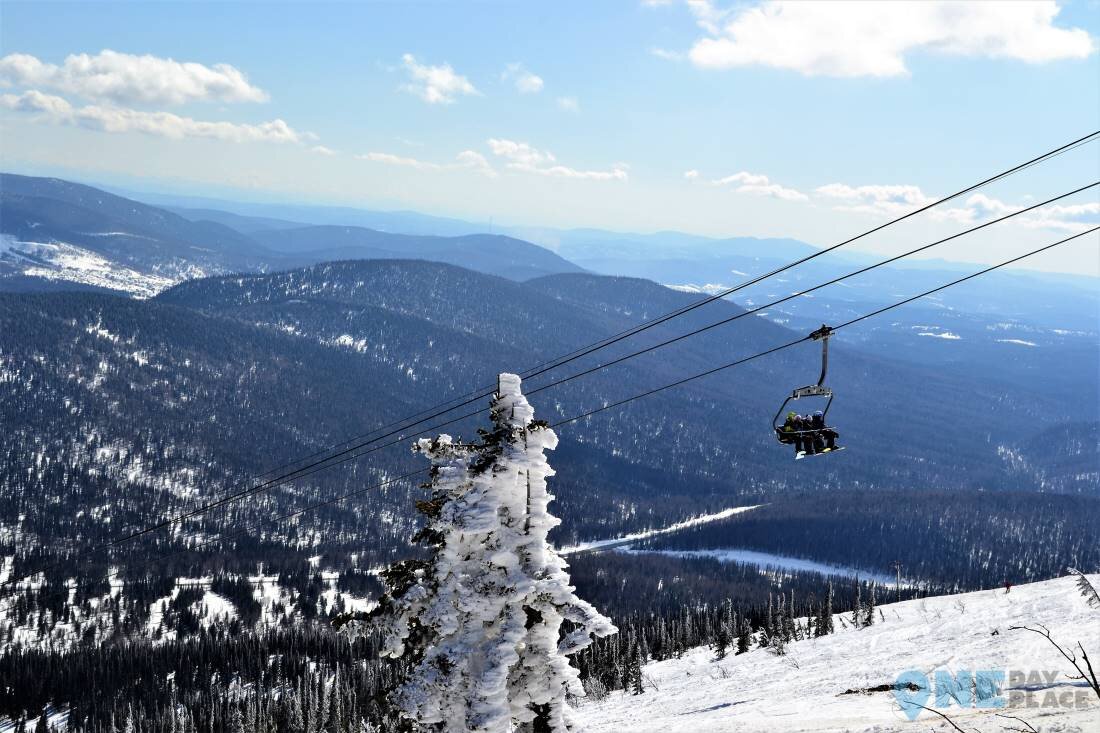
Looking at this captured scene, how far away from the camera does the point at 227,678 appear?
5945 inches

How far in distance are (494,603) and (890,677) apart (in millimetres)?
28362

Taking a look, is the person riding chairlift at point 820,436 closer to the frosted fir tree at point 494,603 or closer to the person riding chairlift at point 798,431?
the person riding chairlift at point 798,431

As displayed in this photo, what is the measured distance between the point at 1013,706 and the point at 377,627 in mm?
21190

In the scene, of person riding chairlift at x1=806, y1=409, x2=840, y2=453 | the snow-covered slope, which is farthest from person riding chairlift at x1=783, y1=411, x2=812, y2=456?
the snow-covered slope

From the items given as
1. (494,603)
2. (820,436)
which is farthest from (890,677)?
(494,603)

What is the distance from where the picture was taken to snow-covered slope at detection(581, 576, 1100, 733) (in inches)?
1029

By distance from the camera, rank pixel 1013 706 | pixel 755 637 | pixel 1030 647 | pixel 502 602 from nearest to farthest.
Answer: pixel 502 602 → pixel 1013 706 → pixel 1030 647 → pixel 755 637

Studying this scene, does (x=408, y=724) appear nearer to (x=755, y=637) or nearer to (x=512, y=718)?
(x=512, y=718)

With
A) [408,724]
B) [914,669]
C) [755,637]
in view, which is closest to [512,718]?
[408,724]

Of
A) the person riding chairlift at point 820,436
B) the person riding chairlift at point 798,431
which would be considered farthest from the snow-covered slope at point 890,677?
the person riding chairlift at point 798,431

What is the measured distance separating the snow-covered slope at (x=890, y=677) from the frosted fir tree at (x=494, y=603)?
34.5 feet

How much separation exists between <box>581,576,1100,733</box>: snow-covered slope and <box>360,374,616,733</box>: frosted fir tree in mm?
10511

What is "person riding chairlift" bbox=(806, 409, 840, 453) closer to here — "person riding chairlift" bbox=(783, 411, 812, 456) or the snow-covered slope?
"person riding chairlift" bbox=(783, 411, 812, 456)

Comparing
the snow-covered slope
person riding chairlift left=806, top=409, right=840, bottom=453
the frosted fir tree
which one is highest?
person riding chairlift left=806, top=409, right=840, bottom=453
